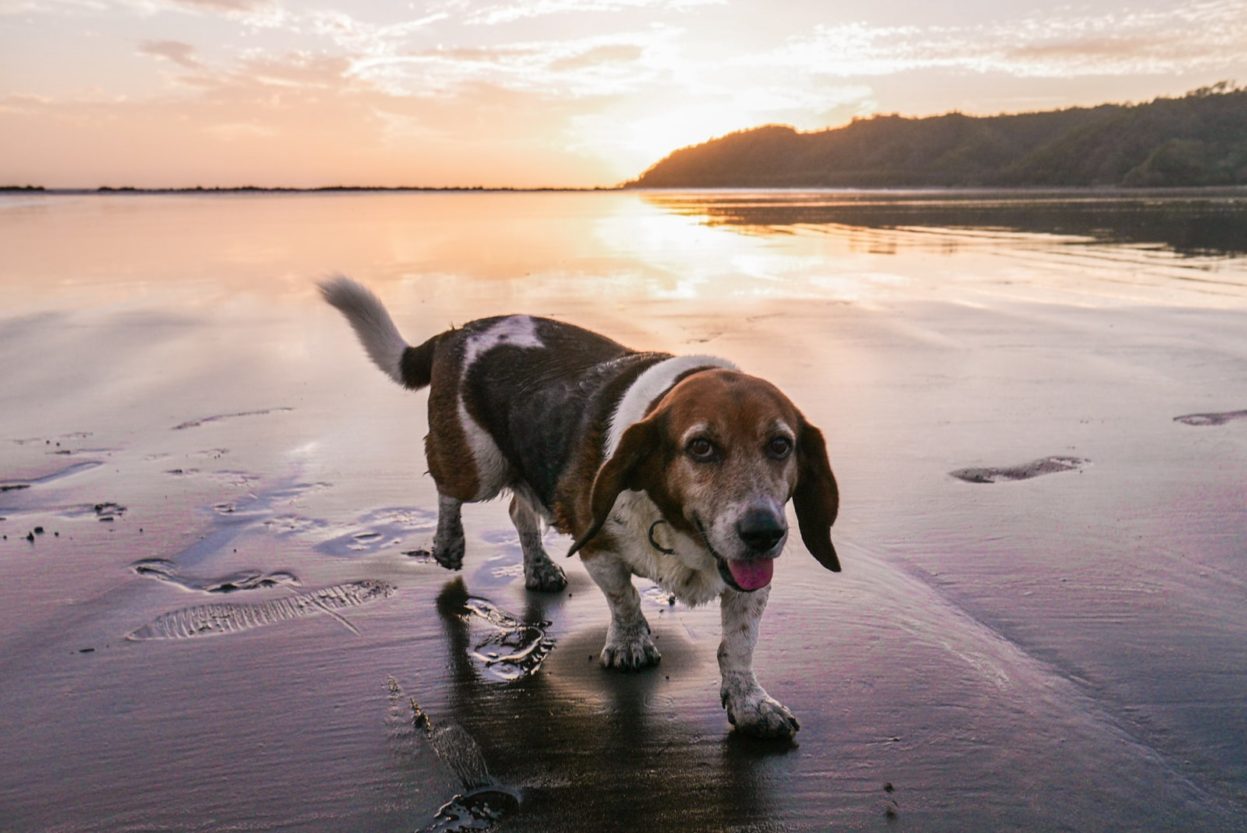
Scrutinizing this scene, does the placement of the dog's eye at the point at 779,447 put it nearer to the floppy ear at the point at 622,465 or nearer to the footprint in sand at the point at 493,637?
the floppy ear at the point at 622,465

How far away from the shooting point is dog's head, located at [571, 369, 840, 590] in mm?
3094

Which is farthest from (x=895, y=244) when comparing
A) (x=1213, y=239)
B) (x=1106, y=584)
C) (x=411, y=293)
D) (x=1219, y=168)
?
(x=1219, y=168)

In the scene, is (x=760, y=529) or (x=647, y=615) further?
(x=647, y=615)

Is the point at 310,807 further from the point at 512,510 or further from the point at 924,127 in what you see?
the point at 924,127

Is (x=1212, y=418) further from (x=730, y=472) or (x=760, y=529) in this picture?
(x=760, y=529)

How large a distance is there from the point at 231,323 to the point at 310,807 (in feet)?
32.7

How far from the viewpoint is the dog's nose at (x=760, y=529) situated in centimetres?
299

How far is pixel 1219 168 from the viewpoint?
74312mm

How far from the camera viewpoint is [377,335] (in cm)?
588

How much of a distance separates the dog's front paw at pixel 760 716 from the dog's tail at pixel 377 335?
3.20 m

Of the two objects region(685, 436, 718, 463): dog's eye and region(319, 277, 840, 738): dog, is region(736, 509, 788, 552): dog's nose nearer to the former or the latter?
region(319, 277, 840, 738): dog

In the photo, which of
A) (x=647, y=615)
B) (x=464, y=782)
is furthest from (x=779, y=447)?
(x=464, y=782)

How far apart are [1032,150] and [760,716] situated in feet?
443

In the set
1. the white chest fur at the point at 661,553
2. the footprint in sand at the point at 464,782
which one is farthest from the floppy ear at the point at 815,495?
the footprint in sand at the point at 464,782
